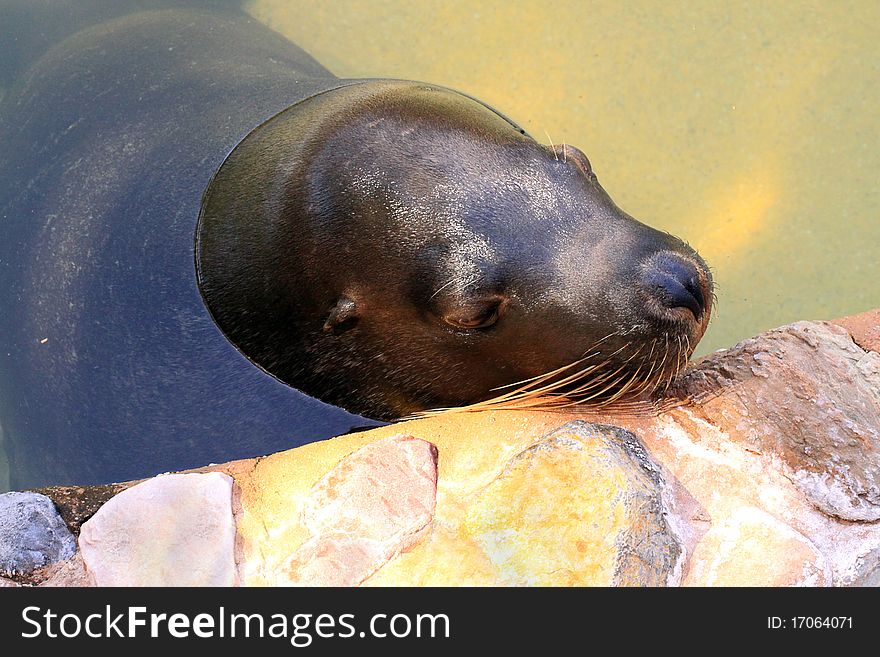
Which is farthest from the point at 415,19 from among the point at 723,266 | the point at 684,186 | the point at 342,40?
the point at 723,266

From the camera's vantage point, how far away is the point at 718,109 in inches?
243

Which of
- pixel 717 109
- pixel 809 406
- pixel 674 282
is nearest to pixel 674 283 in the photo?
pixel 674 282

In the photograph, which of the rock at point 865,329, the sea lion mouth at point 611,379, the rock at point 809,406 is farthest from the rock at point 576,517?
the rock at point 865,329

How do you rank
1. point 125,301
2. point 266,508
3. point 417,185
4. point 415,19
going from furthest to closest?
point 415,19 → point 125,301 → point 417,185 → point 266,508

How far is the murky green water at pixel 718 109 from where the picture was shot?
231 inches

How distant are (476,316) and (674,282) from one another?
2.51 ft

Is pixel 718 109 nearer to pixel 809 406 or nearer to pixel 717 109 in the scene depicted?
pixel 717 109

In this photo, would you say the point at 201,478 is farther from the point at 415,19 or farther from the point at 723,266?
the point at 415,19

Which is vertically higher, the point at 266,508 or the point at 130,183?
the point at 130,183

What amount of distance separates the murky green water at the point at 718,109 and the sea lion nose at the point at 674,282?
2.68 m

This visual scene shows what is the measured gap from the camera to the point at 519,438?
10.7 feet

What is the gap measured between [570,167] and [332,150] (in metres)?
0.98

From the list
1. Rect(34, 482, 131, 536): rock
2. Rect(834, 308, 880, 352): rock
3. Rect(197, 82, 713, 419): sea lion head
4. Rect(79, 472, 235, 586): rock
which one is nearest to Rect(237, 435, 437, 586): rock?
Rect(79, 472, 235, 586): rock
